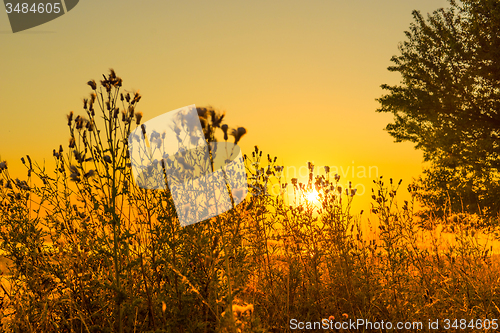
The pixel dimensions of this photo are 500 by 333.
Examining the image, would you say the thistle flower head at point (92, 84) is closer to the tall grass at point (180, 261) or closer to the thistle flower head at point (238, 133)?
the tall grass at point (180, 261)

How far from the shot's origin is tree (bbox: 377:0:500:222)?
11.5 metres

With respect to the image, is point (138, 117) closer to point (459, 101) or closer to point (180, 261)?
point (180, 261)

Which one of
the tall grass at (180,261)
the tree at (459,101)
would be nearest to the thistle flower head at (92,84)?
the tall grass at (180,261)

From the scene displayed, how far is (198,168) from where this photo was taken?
3.00 m

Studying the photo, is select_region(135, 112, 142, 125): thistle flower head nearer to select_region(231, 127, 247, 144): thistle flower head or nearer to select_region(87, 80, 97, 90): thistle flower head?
select_region(87, 80, 97, 90): thistle flower head

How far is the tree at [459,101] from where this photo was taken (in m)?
11.5

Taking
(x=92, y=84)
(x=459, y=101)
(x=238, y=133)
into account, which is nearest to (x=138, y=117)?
(x=92, y=84)

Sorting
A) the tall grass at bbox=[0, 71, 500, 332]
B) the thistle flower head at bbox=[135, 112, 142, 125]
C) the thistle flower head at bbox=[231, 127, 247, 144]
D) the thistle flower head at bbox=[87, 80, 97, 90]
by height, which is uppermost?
the thistle flower head at bbox=[87, 80, 97, 90]

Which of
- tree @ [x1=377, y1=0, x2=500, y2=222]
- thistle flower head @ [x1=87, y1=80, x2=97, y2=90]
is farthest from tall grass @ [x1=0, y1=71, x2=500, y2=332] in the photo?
tree @ [x1=377, y1=0, x2=500, y2=222]

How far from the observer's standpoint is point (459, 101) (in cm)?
1191

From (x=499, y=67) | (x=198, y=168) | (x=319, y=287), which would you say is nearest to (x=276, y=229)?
(x=319, y=287)

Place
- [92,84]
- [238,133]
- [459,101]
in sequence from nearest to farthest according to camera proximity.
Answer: [238,133]
[92,84]
[459,101]

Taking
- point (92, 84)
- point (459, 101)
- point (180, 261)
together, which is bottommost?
point (180, 261)

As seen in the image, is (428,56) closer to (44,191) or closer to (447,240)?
(447,240)
